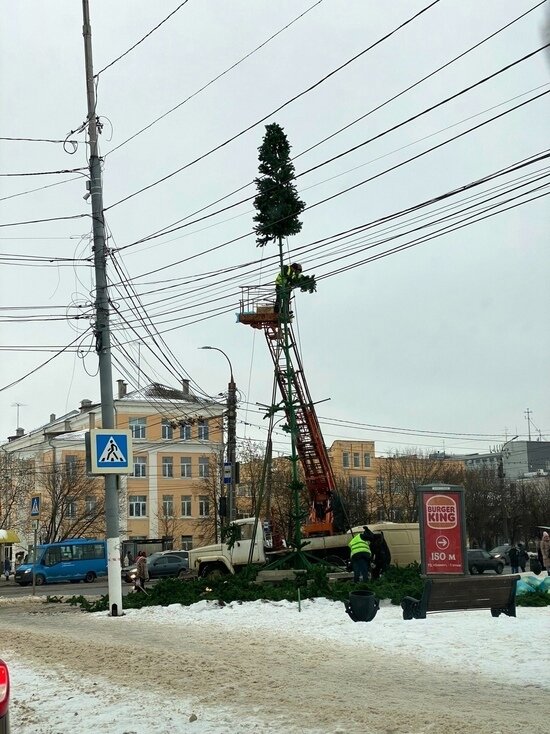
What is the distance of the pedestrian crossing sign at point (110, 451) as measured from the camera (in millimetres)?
21188

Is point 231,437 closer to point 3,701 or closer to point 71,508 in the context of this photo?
point 3,701

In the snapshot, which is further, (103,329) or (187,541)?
(187,541)

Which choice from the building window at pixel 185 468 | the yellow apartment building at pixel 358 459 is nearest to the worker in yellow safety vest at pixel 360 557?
the building window at pixel 185 468

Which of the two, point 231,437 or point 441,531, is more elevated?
point 231,437

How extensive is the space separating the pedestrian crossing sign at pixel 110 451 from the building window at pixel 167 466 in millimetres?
64632

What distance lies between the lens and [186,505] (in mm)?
86188

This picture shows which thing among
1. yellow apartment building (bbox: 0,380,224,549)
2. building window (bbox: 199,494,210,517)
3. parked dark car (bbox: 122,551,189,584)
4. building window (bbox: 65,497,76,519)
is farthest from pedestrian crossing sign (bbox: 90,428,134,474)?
building window (bbox: 199,494,210,517)

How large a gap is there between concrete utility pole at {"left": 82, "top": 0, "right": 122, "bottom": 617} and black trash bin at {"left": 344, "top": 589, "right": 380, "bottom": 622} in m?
6.48

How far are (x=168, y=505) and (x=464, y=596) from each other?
234 feet

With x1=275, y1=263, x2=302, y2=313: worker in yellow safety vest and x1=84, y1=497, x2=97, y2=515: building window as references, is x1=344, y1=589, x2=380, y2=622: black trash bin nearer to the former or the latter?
x1=275, y1=263, x2=302, y2=313: worker in yellow safety vest

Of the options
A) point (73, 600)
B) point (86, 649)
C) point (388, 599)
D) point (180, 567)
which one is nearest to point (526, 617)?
point (388, 599)

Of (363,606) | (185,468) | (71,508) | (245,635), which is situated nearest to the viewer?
(245,635)

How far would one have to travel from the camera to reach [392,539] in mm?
30703

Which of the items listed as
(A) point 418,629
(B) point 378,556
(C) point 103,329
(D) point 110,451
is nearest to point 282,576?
(B) point 378,556
